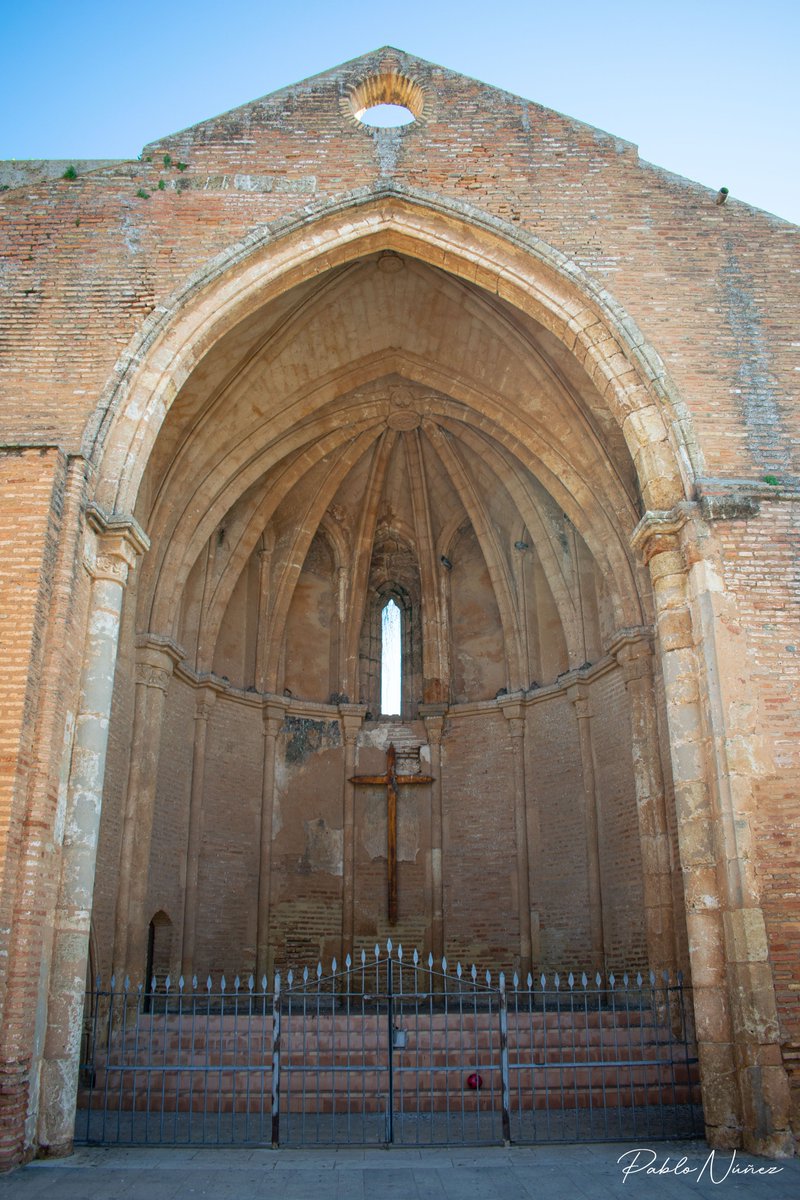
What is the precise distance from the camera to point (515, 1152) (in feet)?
25.5

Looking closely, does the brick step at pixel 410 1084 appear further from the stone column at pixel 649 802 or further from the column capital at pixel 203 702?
the column capital at pixel 203 702

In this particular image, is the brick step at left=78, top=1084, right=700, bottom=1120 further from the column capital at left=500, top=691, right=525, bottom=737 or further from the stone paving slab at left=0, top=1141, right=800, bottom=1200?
the column capital at left=500, top=691, right=525, bottom=737

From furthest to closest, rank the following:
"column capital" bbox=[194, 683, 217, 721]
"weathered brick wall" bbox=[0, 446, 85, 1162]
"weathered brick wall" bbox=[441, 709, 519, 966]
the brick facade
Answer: "weathered brick wall" bbox=[441, 709, 519, 966], "column capital" bbox=[194, 683, 217, 721], the brick facade, "weathered brick wall" bbox=[0, 446, 85, 1162]

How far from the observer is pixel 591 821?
44.5 feet

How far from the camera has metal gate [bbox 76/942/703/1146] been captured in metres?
8.20

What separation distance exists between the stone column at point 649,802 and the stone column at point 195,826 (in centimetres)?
561

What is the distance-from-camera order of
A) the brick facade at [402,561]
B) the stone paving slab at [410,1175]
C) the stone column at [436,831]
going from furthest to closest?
the stone column at [436,831]
the brick facade at [402,561]
the stone paving slab at [410,1175]

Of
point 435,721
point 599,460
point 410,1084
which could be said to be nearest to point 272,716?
point 435,721

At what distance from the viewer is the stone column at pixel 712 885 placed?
25.4ft

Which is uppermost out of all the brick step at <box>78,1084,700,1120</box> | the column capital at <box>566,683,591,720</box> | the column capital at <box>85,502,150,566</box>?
the column capital at <box>85,502,150,566</box>

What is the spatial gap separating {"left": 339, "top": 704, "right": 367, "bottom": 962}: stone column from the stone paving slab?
282 inches

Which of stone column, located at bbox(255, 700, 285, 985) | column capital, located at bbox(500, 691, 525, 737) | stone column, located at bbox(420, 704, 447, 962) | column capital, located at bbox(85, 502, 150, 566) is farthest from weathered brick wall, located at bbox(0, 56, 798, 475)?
stone column, located at bbox(420, 704, 447, 962)

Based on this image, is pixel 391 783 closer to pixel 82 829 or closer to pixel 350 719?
pixel 350 719

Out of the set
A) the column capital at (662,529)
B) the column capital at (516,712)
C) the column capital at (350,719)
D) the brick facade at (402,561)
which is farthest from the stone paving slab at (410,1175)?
the column capital at (350,719)
